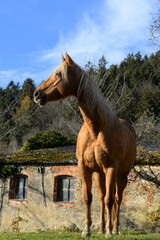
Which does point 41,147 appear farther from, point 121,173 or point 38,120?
point 38,120

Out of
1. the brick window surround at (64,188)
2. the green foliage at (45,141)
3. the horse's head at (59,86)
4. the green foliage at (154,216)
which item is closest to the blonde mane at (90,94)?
the horse's head at (59,86)

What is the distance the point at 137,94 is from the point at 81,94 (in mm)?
35616

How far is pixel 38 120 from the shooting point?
42.5 metres

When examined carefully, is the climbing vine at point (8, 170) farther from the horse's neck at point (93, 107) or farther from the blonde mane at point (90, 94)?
the blonde mane at point (90, 94)

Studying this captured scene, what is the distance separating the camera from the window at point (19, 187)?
15125 mm

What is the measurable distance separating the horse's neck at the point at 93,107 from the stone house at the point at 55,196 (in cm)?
740

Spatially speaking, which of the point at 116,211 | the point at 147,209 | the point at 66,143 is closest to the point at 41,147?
the point at 66,143

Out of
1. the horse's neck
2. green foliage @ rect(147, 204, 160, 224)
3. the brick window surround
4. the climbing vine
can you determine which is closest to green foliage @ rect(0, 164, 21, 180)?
the climbing vine

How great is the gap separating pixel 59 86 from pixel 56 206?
10.3 meters

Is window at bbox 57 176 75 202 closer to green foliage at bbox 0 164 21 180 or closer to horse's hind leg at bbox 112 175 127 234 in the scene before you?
green foliage at bbox 0 164 21 180

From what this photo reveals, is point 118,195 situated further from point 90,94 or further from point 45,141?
point 45,141

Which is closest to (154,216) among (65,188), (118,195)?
(65,188)

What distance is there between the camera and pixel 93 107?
4.82 m

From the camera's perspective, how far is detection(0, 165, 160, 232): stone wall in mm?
12148
